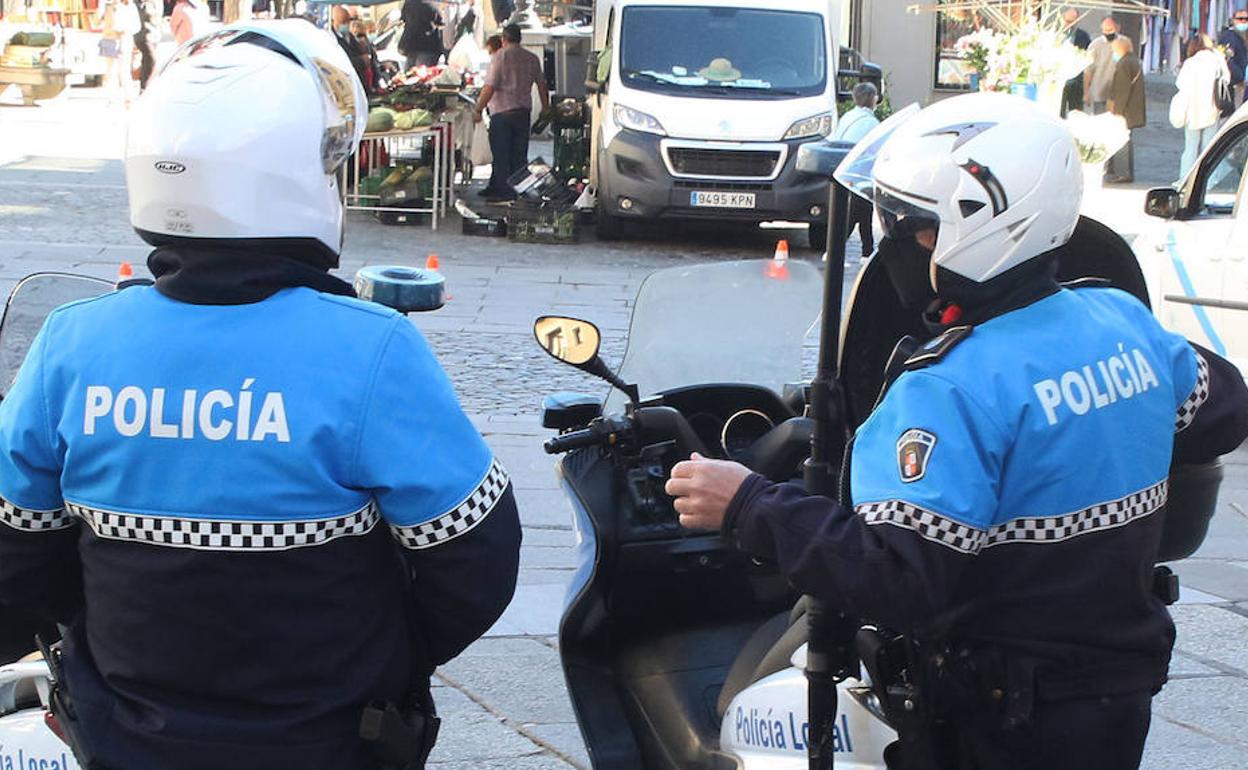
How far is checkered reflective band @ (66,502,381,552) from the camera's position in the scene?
2.10 m

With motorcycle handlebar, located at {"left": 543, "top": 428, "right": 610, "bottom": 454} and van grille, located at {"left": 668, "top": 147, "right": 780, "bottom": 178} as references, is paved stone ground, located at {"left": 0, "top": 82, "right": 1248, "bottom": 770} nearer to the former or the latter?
van grille, located at {"left": 668, "top": 147, "right": 780, "bottom": 178}

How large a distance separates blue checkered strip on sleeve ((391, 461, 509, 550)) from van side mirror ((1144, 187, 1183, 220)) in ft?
21.3

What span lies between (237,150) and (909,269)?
1.03 m

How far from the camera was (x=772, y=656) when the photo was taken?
2.92m

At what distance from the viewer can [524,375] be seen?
8883 mm

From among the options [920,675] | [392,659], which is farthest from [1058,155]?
[392,659]

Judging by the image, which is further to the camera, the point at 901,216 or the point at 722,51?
the point at 722,51

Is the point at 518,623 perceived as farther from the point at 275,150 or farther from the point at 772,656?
the point at 275,150

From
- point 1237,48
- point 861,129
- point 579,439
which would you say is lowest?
point 579,439

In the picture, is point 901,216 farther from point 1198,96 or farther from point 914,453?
point 1198,96

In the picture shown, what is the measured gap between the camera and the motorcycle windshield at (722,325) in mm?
3494

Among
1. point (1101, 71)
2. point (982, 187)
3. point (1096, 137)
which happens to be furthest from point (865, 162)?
point (1101, 71)

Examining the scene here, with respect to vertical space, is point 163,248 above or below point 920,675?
above

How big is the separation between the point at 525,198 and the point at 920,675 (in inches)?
479
